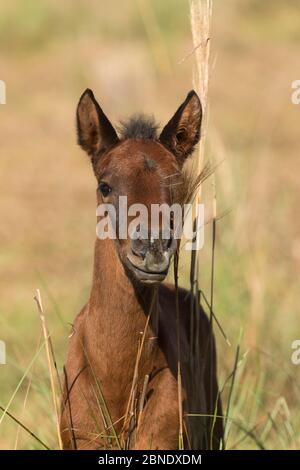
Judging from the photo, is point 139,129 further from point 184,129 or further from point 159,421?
point 159,421

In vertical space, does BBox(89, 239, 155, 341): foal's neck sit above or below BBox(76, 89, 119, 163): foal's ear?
below

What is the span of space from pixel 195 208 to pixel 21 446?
2.94m

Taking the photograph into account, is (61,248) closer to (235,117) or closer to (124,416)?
(235,117)

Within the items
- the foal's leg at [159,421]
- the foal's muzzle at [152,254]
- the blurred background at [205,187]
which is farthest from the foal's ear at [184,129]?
the foal's leg at [159,421]

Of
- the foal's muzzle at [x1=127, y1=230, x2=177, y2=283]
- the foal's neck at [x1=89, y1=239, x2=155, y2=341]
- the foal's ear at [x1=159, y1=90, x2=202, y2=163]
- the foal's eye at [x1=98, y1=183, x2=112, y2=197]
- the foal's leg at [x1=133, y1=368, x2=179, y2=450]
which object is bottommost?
the foal's leg at [x1=133, y1=368, x2=179, y2=450]

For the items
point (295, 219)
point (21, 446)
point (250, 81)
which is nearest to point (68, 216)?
point (295, 219)

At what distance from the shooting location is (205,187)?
12422 millimetres

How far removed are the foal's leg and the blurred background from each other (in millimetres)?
509

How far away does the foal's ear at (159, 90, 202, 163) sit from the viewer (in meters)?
6.39

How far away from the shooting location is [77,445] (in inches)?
251

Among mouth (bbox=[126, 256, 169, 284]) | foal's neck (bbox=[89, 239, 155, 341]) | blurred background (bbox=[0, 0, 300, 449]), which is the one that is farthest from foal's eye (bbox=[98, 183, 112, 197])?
blurred background (bbox=[0, 0, 300, 449])

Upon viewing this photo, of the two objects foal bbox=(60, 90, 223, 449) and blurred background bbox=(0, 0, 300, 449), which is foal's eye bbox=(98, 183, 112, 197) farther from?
blurred background bbox=(0, 0, 300, 449)

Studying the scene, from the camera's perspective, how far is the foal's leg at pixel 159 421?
6.30 metres

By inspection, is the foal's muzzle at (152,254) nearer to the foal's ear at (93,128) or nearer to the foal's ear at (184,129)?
the foal's ear at (184,129)
